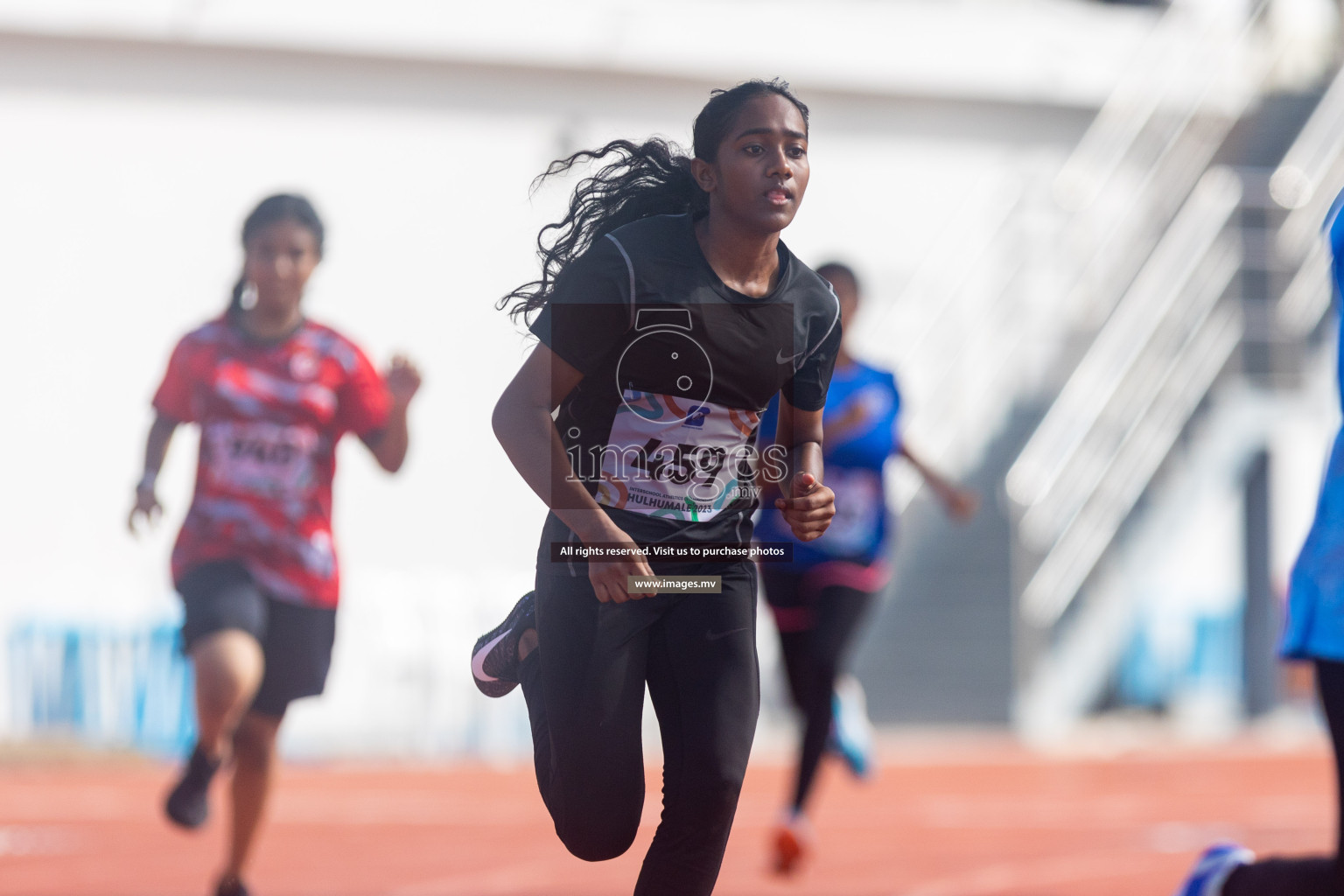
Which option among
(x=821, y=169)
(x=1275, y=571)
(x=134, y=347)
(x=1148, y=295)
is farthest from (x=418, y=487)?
(x=1275, y=571)

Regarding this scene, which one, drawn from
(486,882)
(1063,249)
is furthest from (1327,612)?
(1063,249)

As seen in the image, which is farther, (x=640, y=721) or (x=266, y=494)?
(x=266, y=494)

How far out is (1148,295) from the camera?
49.0ft

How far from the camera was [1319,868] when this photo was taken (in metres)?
3.95

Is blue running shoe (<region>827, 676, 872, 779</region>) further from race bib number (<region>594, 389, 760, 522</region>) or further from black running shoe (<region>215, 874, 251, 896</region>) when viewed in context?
race bib number (<region>594, 389, 760, 522</region>)

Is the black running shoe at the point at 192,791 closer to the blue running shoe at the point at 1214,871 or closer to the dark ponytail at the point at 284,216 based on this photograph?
the dark ponytail at the point at 284,216

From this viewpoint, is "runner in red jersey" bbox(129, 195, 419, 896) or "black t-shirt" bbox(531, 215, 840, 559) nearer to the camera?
"black t-shirt" bbox(531, 215, 840, 559)

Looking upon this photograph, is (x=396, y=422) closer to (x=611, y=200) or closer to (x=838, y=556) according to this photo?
(x=611, y=200)

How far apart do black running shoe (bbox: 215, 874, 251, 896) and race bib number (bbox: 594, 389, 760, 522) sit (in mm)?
2674

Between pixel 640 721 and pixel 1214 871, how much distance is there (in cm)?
171

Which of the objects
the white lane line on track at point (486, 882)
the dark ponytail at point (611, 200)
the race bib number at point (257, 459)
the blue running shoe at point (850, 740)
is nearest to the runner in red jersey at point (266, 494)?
the race bib number at point (257, 459)

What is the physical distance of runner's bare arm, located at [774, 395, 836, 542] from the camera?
3.25 metres

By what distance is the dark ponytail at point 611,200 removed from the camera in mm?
3496

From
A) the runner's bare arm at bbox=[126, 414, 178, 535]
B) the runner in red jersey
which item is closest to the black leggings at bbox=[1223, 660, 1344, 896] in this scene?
the runner in red jersey
